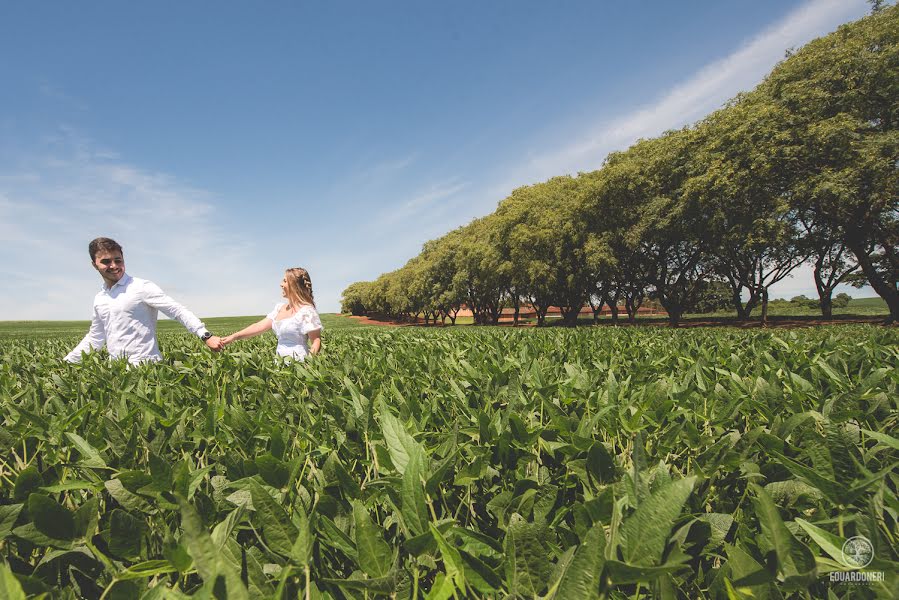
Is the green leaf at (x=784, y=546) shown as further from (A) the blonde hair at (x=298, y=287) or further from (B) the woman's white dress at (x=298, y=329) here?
(A) the blonde hair at (x=298, y=287)

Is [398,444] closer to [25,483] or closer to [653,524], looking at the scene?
[653,524]

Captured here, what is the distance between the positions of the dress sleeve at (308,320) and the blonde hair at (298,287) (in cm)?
27

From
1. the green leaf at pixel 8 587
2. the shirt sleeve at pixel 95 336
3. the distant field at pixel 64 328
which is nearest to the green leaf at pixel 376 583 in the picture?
the green leaf at pixel 8 587

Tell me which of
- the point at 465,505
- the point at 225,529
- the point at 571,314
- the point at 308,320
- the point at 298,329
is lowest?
the point at 571,314

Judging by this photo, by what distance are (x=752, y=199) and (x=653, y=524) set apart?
2476 centimetres

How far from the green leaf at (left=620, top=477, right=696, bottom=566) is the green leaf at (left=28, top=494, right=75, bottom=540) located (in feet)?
3.91

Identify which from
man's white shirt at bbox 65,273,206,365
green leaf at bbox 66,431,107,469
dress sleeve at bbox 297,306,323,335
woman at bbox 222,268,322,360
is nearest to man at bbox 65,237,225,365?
man's white shirt at bbox 65,273,206,365

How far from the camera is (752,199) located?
19.9 metres

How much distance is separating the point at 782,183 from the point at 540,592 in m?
25.2

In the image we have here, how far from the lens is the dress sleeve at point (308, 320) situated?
5.73 m

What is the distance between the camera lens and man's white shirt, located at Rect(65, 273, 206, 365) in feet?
16.7

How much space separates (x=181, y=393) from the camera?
2598mm

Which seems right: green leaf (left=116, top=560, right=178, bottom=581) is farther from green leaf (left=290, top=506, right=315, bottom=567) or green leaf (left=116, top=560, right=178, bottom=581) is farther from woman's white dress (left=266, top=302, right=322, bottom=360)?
woman's white dress (left=266, top=302, right=322, bottom=360)

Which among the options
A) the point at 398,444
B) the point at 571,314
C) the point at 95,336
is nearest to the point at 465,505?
the point at 398,444
